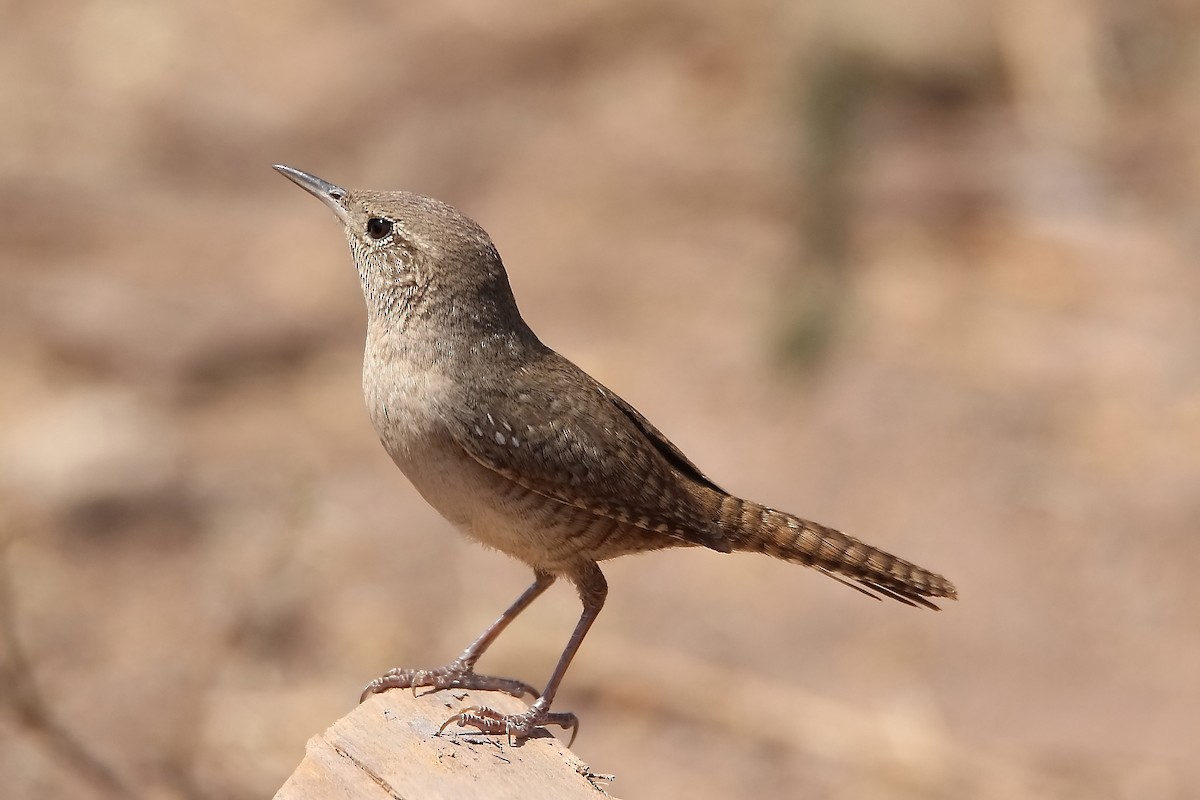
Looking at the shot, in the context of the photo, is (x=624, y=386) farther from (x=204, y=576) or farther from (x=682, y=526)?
(x=682, y=526)

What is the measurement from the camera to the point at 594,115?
1334cm

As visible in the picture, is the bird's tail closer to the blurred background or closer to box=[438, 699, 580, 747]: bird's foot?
box=[438, 699, 580, 747]: bird's foot

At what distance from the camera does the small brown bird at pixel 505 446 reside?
12.9 feet

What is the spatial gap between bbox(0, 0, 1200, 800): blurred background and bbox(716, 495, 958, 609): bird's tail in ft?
8.01

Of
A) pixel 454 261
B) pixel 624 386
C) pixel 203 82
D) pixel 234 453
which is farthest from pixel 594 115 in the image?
pixel 454 261

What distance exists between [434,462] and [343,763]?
82cm

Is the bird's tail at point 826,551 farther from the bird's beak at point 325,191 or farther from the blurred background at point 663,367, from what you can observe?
the blurred background at point 663,367

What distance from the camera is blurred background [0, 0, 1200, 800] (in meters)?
7.29

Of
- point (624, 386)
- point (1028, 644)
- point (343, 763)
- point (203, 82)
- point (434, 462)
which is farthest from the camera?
point (203, 82)

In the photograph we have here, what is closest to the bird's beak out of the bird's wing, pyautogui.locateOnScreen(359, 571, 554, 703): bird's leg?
the bird's wing

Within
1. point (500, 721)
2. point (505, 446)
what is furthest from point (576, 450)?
point (500, 721)

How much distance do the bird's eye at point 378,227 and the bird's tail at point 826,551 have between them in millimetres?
1218

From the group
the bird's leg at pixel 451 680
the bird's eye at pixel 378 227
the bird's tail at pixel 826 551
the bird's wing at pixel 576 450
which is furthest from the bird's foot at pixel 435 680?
the bird's eye at pixel 378 227

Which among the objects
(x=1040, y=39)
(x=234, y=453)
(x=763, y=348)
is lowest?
(x=234, y=453)
